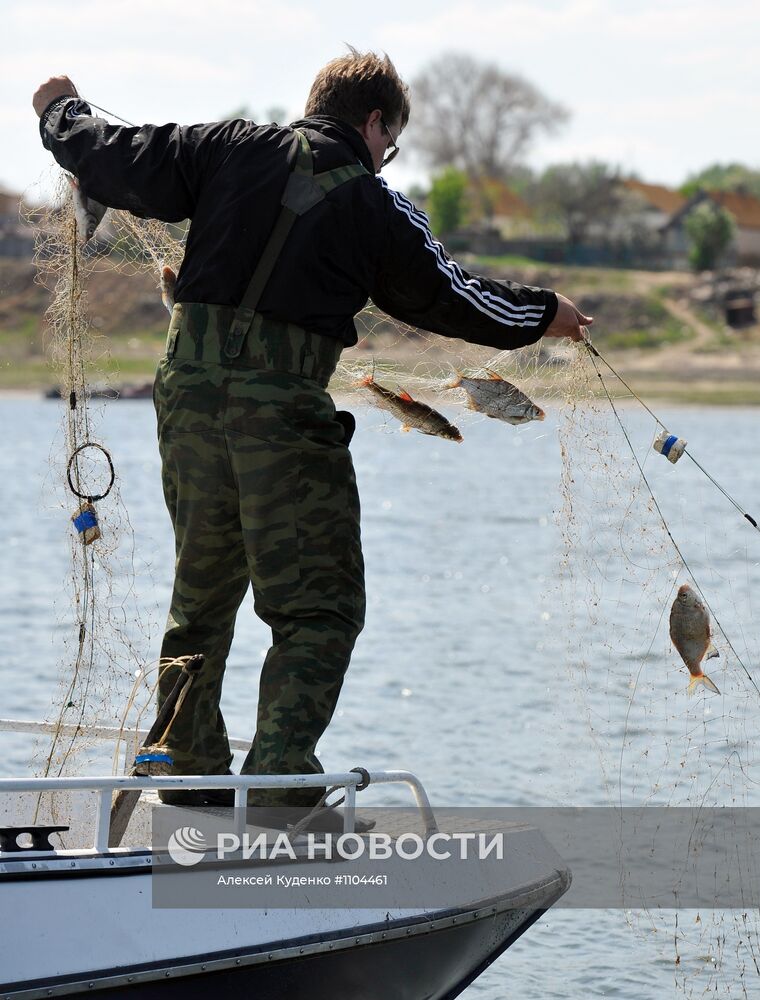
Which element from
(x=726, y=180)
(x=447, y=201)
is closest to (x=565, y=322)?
(x=447, y=201)

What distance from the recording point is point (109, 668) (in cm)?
533

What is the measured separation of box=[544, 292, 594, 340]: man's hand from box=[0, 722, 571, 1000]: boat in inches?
56.8

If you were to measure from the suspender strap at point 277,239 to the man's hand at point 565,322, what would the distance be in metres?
0.89

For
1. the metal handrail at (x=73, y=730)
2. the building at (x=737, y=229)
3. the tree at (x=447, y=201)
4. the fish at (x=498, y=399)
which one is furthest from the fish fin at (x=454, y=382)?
the building at (x=737, y=229)

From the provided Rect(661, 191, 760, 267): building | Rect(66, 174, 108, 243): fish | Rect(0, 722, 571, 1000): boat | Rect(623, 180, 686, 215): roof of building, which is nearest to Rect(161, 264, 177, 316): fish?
Rect(66, 174, 108, 243): fish

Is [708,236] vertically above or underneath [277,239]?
above

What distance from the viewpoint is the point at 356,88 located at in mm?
4488

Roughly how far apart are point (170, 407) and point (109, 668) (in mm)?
1315

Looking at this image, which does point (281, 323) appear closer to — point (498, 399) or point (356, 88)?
point (356, 88)

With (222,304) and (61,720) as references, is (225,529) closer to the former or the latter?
(222,304)

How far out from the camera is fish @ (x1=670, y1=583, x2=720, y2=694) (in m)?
5.17

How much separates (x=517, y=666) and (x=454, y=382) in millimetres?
9109

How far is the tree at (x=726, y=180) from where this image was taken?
4365 inches

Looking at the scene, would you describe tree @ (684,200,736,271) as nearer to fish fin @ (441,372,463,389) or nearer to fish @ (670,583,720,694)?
fish fin @ (441,372,463,389)
